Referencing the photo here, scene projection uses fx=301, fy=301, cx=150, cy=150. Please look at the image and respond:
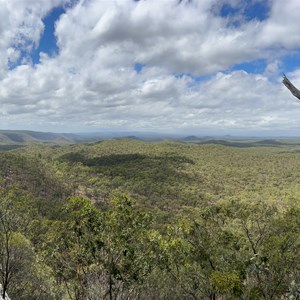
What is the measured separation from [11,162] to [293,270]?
141 meters

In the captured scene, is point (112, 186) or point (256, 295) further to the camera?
point (112, 186)

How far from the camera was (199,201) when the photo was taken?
428 feet

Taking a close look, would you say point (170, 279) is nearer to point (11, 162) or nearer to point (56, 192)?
point (56, 192)

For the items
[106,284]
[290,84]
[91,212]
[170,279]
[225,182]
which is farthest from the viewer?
[225,182]

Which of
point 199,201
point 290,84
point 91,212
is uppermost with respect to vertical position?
point 290,84

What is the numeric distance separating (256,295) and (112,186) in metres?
132

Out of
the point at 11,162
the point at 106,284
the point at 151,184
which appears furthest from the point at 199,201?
the point at 106,284

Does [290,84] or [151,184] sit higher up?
[290,84]

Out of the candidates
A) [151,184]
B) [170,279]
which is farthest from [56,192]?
[170,279]

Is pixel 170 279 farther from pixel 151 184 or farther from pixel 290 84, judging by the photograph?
pixel 151 184

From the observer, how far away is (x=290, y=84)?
7449mm

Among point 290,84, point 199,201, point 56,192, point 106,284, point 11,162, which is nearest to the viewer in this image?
point 290,84

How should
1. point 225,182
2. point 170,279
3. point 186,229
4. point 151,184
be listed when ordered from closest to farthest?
1. point 186,229
2. point 170,279
3. point 151,184
4. point 225,182

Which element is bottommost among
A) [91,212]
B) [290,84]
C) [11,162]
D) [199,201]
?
[199,201]
